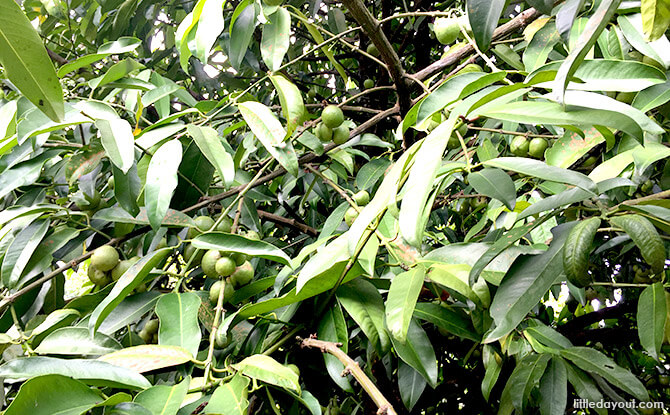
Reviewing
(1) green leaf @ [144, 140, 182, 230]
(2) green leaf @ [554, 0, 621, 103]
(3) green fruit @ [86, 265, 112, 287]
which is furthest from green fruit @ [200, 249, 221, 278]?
(2) green leaf @ [554, 0, 621, 103]

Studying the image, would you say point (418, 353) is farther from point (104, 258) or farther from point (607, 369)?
point (104, 258)

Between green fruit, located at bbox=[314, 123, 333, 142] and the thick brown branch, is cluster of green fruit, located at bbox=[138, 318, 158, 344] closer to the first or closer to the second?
the thick brown branch

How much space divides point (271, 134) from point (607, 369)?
61 cm

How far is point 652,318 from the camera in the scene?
656 millimetres

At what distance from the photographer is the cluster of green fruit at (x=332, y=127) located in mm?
947

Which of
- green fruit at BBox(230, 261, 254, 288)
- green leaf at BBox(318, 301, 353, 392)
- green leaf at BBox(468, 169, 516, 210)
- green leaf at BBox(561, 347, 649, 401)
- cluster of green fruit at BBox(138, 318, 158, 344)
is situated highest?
green leaf at BBox(468, 169, 516, 210)

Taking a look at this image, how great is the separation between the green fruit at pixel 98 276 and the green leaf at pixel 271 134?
1.20 ft

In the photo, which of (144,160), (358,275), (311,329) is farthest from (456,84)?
(144,160)

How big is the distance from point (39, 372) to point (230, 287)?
0.31 meters

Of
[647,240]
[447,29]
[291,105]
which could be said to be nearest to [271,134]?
[291,105]

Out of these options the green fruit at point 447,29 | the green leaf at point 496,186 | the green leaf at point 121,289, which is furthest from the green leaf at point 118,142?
the green fruit at point 447,29

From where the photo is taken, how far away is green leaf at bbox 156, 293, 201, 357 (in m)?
0.61

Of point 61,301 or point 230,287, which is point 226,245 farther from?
point 61,301

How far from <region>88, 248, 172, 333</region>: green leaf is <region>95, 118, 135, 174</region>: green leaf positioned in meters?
0.13
